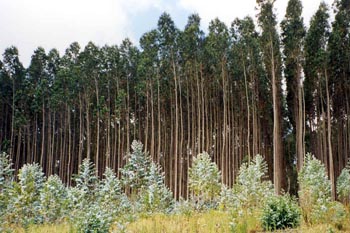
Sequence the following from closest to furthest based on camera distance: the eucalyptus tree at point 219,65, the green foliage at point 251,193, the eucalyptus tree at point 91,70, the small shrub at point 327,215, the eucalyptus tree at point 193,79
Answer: the small shrub at point 327,215 → the green foliage at point 251,193 → the eucalyptus tree at point 219,65 → the eucalyptus tree at point 193,79 → the eucalyptus tree at point 91,70

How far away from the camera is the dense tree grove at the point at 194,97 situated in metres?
29.2

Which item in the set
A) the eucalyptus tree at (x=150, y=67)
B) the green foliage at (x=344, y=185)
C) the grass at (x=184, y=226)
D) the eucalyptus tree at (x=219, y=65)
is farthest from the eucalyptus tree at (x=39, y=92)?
the grass at (x=184, y=226)

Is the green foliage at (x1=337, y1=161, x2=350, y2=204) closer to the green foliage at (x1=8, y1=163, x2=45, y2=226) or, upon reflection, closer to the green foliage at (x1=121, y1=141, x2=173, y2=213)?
the green foliage at (x1=121, y1=141, x2=173, y2=213)

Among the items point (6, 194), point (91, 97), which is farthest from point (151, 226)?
point (91, 97)

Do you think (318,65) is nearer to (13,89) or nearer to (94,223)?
(94,223)

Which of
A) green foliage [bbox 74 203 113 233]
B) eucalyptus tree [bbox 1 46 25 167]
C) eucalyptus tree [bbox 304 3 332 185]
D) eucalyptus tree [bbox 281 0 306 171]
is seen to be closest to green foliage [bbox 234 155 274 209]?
green foliage [bbox 74 203 113 233]

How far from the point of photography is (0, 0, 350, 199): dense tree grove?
95.8 ft

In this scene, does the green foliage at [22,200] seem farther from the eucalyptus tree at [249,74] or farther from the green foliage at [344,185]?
the eucalyptus tree at [249,74]

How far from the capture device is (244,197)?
13.5 meters

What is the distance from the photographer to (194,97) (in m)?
34.6

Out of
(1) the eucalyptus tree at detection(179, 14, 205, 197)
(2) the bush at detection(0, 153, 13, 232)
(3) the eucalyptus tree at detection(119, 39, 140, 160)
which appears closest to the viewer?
(2) the bush at detection(0, 153, 13, 232)

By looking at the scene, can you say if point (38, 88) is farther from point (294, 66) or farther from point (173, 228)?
point (173, 228)

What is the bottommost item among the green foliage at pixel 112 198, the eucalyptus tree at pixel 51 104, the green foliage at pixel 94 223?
the green foliage at pixel 94 223

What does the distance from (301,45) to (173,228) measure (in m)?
22.3
